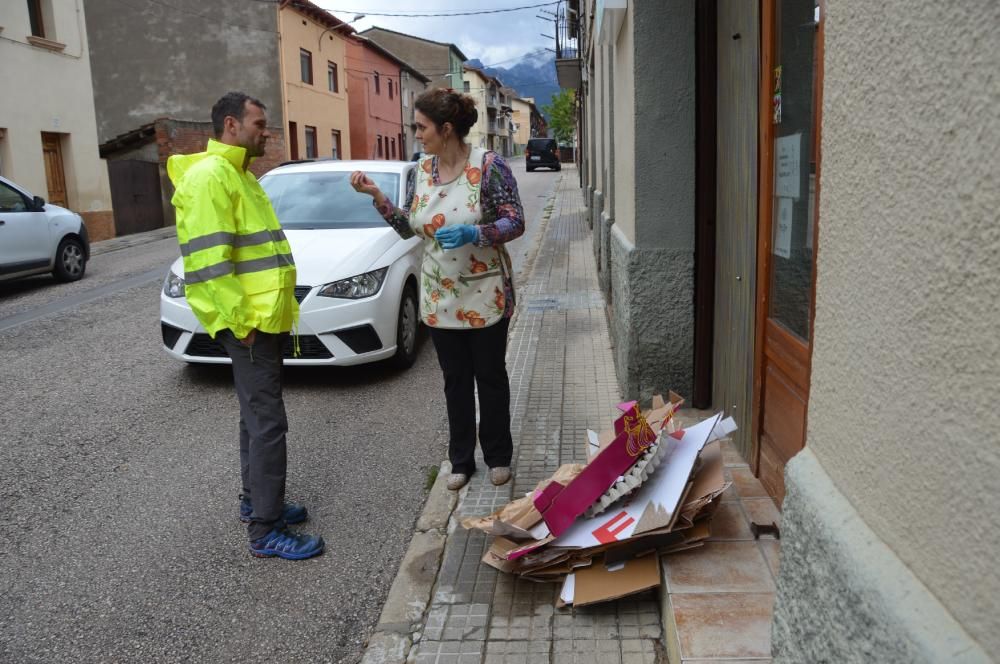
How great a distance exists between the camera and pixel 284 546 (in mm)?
3652

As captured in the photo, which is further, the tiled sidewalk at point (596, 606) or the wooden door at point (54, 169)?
the wooden door at point (54, 169)

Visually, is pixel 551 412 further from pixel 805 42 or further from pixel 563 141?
pixel 563 141

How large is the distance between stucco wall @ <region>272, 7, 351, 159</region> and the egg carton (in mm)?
28954

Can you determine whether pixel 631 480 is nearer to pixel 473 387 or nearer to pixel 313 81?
pixel 473 387

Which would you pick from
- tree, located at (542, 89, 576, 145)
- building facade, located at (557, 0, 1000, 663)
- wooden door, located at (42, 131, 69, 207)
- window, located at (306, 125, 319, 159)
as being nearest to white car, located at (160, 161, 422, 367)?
building facade, located at (557, 0, 1000, 663)

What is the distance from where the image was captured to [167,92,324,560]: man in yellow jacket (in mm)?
3373

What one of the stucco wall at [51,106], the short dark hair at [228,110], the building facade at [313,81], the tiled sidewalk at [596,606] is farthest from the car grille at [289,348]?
the building facade at [313,81]

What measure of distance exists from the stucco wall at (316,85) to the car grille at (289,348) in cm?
2534

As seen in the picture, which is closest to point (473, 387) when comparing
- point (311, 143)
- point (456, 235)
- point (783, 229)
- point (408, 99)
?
point (456, 235)

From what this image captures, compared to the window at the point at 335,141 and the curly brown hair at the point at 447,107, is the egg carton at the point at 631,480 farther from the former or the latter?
the window at the point at 335,141

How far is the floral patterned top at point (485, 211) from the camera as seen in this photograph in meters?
3.87

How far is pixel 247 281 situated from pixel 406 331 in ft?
10.2

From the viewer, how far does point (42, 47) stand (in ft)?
55.1

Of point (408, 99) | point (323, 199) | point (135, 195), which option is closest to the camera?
point (323, 199)
